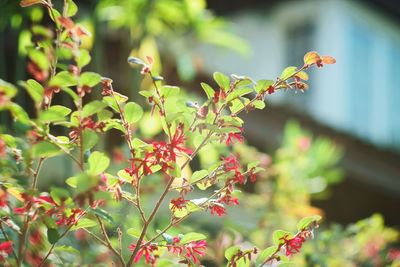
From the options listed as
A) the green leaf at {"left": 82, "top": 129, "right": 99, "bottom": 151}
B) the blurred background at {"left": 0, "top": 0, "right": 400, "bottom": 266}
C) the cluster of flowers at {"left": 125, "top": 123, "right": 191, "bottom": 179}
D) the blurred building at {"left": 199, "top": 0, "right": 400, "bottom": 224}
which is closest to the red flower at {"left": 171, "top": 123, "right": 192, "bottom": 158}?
the cluster of flowers at {"left": 125, "top": 123, "right": 191, "bottom": 179}

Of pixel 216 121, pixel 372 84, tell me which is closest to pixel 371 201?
pixel 372 84

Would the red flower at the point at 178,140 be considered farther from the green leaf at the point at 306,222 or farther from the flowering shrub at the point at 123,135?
the green leaf at the point at 306,222

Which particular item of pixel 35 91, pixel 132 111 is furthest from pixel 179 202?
pixel 35 91

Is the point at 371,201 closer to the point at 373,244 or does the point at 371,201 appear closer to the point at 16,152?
the point at 373,244

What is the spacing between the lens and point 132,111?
93 centimetres

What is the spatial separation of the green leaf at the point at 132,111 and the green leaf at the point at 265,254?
0.94ft

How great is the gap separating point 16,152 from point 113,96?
0.52 feet

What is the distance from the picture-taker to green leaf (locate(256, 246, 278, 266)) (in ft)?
3.36

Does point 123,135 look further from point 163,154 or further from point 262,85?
point 262,85

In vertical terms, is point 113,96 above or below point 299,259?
above

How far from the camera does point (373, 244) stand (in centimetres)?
201

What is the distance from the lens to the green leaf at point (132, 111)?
3.04 ft

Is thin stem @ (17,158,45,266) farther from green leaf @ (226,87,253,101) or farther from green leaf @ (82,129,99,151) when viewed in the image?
green leaf @ (226,87,253,101)

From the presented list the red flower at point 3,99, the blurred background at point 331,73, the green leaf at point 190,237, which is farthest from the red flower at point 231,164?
the blurred background at point 331,73
